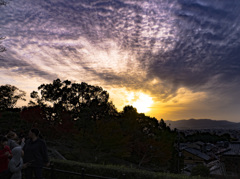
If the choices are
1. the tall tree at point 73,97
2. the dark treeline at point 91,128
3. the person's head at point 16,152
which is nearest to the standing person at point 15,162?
the person's head at point 16,152

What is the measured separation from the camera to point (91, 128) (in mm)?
26844

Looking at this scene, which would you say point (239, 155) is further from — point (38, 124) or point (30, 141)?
point (30, 141)

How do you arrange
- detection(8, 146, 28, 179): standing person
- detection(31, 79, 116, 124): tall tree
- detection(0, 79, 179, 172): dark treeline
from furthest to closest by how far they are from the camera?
detection(31, 79, 116, 124): tall tree → detection(0, 79, 179, 172): dark treeline → detection(8, 146, 28, 179): standing person

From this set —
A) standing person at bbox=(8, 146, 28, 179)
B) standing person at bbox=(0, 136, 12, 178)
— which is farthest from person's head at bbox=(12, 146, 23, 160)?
standing person at bbox=(0, 136, 12, 178)

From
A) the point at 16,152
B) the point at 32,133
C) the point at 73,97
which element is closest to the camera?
the point at 16,152

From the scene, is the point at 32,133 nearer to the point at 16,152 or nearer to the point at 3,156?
the point at 16,152

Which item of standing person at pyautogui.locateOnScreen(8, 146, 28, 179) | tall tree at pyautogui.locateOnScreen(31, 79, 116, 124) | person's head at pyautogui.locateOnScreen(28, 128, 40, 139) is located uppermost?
tall tree at pyautogui.locateOnScreen(31, 79, 116, 124)

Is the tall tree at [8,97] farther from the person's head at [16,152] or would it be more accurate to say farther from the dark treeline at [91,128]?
the person's head at [16,152]

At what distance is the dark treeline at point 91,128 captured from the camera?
25891mm

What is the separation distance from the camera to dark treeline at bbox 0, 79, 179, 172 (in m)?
25.9

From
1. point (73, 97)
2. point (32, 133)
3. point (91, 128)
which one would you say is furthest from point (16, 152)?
point (73, 97)

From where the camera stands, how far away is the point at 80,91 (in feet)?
171

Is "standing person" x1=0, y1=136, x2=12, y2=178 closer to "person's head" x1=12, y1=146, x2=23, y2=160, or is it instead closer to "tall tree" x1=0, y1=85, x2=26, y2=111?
"person's head" x1=12, y1=146, x2=23, y2=160

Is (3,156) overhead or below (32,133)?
below
